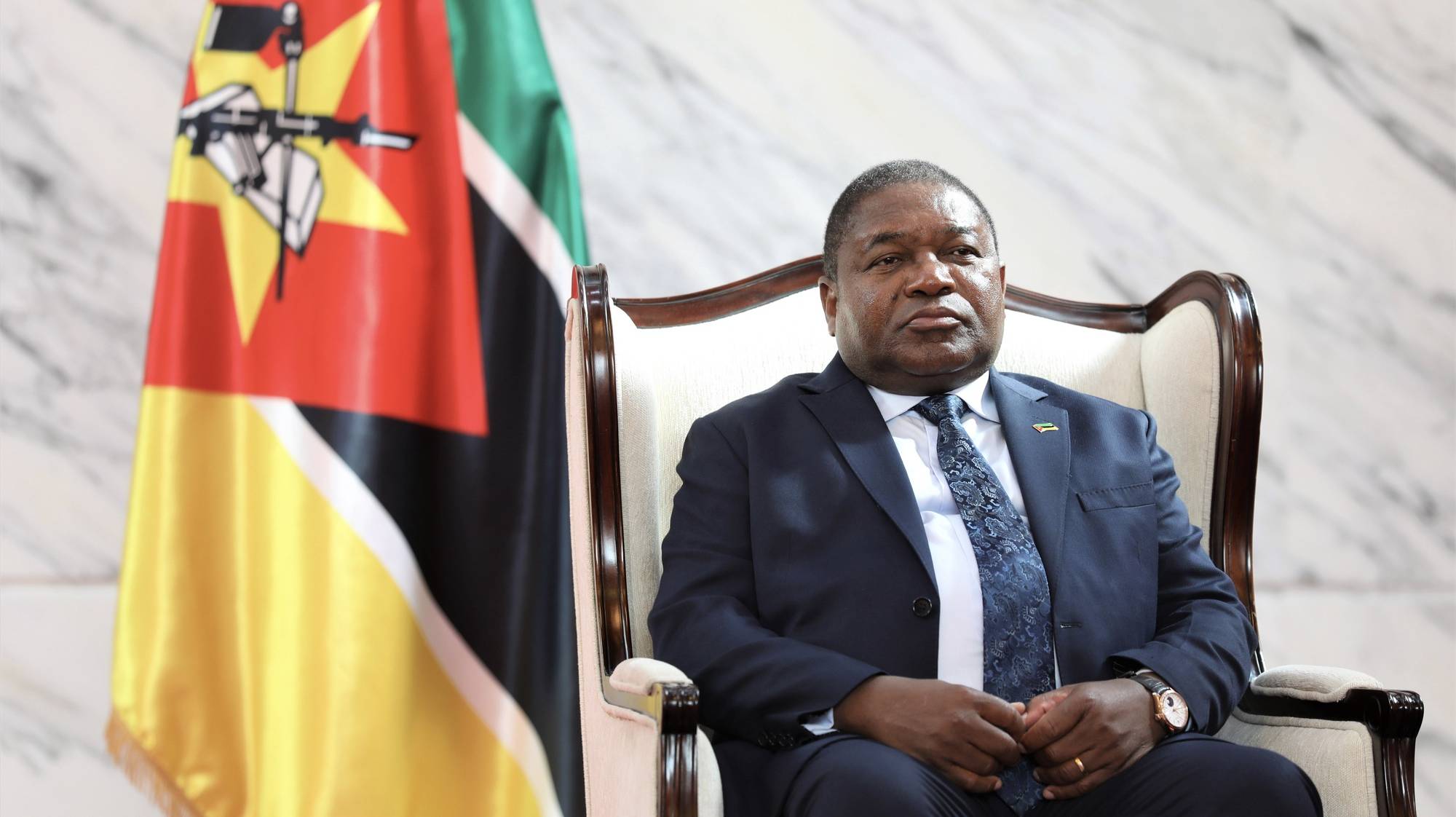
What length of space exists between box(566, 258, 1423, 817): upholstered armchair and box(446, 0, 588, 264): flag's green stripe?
0.47 meters

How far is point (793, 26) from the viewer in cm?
269

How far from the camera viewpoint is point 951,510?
1.80m

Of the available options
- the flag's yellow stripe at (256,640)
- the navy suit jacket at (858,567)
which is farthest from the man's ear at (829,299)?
the flag's yellow stripe at (256,640)

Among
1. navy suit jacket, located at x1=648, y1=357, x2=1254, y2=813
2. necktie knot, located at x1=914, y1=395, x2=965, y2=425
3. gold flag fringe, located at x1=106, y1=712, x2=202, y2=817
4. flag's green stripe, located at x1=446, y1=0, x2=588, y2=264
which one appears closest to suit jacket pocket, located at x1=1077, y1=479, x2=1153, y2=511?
navy suit jacket, located at x1=648, y1=357, x2=1254, y2=813

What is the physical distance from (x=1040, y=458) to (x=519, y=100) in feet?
4.14

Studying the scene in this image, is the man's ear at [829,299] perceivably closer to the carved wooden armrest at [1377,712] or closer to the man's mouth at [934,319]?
the man's mouth at [934,319]

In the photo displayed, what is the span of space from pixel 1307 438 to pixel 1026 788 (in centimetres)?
164

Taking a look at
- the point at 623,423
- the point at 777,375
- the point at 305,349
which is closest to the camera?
the point at 623,423

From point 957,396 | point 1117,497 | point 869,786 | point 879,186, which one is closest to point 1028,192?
point 879,186

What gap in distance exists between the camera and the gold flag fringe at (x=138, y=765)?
2.17 m

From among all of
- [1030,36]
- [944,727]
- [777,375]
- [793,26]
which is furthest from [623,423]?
[1030,36]

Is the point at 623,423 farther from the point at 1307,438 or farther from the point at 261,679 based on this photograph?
the point at 1307,438

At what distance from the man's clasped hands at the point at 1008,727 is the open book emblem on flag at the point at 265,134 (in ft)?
4.62

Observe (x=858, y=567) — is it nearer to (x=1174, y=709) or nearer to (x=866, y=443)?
(x=866, y=443)
